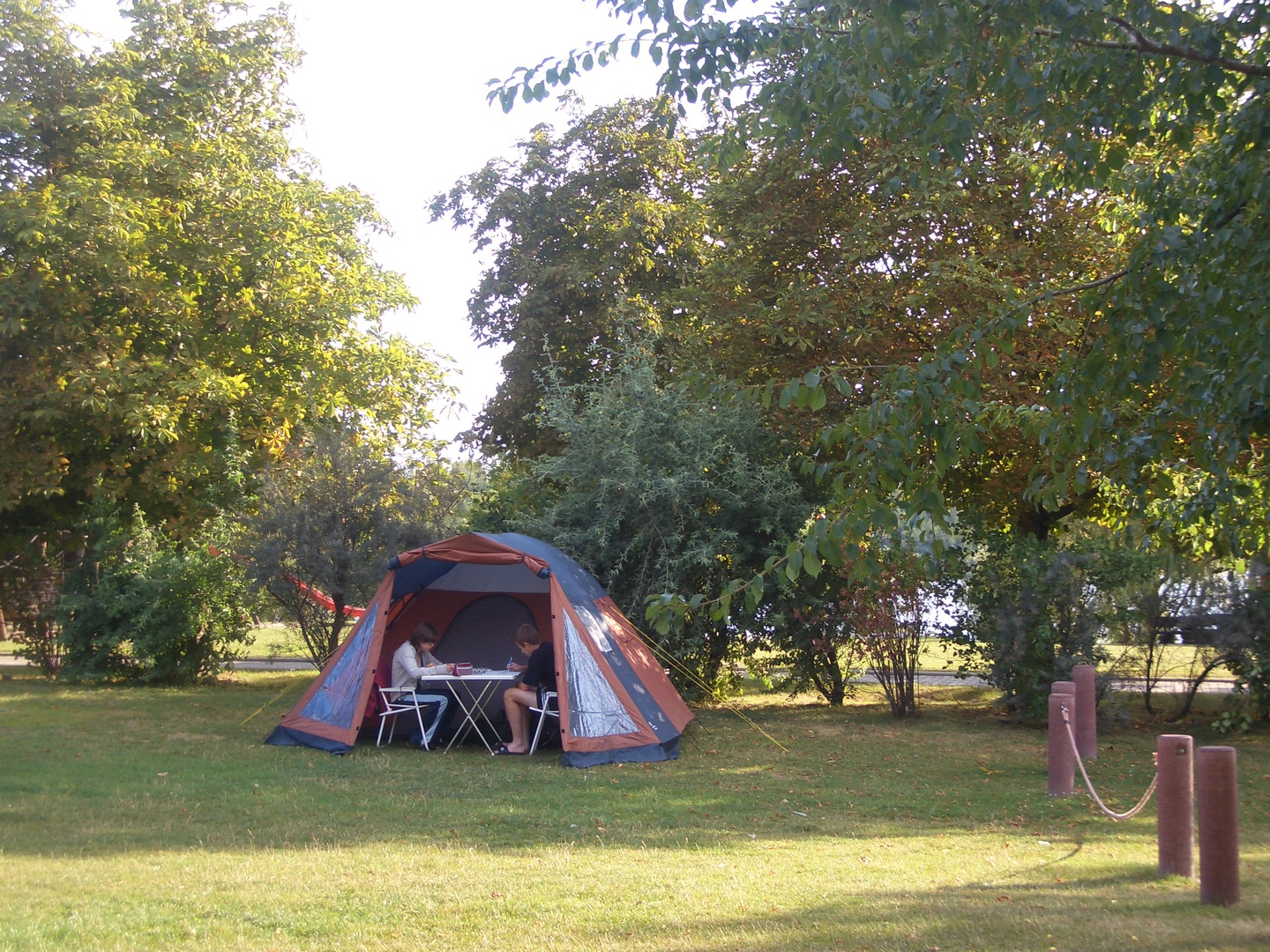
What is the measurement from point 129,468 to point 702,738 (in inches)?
446

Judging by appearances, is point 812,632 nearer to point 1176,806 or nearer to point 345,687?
point 345,687

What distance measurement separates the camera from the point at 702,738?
12.1 m

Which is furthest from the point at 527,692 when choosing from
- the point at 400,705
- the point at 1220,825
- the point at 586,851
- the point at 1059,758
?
the point at 1220,825

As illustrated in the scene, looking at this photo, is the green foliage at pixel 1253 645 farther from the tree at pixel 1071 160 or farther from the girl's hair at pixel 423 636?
the girl's hair at pixel 423 636

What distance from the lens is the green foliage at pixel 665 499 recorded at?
1412 cm

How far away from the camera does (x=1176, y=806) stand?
248 inches

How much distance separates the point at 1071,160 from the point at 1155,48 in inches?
34.6

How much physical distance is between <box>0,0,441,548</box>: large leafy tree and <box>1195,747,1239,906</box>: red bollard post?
14403 mm

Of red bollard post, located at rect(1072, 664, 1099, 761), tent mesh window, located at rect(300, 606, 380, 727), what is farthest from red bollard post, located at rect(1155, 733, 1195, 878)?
tent mesh window, located at rect(300, 606, 380, 727)

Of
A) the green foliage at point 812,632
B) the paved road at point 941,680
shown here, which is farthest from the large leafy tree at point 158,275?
the green foliage at point 812,632

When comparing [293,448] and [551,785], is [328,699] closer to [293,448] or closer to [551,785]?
[551,785]

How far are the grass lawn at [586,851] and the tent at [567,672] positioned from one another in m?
0.38

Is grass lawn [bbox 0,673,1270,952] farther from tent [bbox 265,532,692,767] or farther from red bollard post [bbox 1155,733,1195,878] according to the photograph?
tent [bbox 265,532,692,767]

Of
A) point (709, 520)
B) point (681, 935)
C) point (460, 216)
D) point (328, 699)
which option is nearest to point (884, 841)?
point (681, 935)
